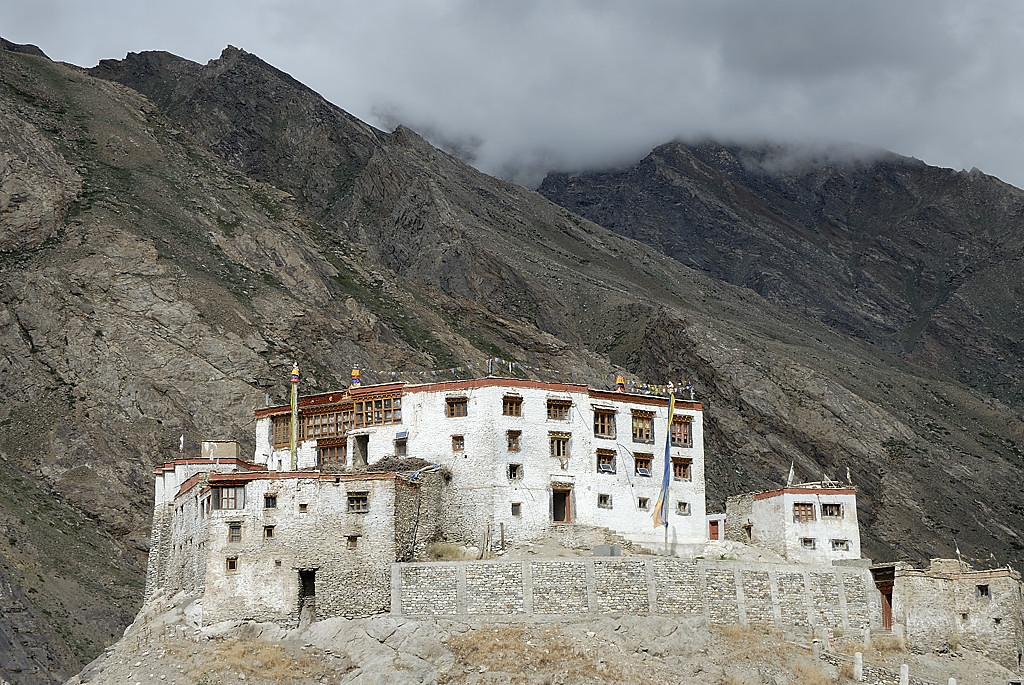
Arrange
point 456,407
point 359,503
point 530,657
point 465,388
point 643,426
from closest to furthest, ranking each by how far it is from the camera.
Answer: point 530,657 → point 359,503 → point 465,388 → point 456,407 → point 643,426

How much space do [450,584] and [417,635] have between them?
3356 mm

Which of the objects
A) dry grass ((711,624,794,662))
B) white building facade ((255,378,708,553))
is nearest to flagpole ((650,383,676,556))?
white building facade ((255,378,708,553))

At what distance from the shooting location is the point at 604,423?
84250 millimetres

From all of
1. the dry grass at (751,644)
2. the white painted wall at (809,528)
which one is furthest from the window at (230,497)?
the white painted wall at (809,528)

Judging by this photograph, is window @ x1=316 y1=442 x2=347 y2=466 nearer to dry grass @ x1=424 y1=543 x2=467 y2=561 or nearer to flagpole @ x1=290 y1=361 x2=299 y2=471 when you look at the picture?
flagpole @ x1=290 y1=361 x2=299 y2=471

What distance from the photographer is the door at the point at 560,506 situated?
80.8 meters

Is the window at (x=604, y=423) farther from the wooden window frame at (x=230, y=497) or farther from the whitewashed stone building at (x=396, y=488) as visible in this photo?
the wooden window frame at (x=230, y=497)

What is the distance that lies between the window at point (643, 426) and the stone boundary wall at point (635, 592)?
515 inches

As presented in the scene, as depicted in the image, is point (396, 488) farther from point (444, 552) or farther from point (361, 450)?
point (361, 450)

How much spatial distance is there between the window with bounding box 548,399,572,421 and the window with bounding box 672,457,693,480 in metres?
8.14

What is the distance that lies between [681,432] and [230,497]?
30134mm

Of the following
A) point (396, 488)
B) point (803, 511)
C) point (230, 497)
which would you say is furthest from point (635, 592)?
point (230, 497)

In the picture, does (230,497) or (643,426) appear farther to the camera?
(643,426)

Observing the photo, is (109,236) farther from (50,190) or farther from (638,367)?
(638,367)
